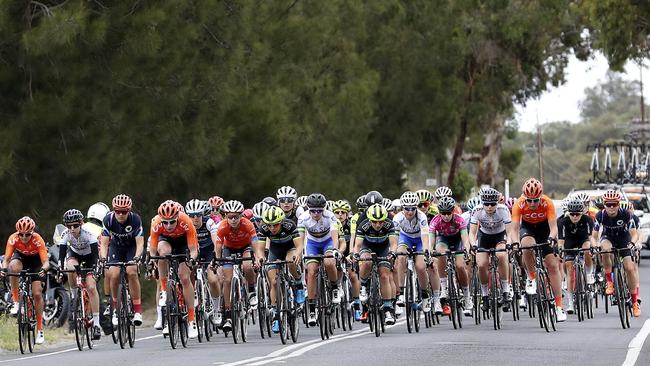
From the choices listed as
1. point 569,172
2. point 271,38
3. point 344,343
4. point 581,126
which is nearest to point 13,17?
point 344,343

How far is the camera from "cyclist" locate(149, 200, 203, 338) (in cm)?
2039

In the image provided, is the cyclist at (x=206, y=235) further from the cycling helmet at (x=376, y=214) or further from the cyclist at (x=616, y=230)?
the cyclist at (x=616, y=230)

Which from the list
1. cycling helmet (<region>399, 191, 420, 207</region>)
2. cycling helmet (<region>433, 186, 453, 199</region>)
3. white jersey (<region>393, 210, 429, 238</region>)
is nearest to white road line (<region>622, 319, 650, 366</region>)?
white jersey (<region>393, 210, 429, 238</region>)

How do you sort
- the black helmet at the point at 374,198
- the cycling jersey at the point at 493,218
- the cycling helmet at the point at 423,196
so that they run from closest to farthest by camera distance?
the cycling jersey at the point at 493,218 → the black helmet at the point at 374,198 → the cycling helmet at the point at 423,196

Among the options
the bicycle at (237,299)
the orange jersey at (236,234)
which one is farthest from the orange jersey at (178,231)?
the orange jersey at (236,234)

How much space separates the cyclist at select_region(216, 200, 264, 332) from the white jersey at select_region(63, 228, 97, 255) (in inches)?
67.1

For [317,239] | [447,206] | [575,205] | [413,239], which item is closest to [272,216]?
[317,239]

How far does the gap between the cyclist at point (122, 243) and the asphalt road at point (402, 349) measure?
27.4 inches

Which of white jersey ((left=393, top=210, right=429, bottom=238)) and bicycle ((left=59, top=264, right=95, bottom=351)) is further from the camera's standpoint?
white jersey ((left=393, top=210, right=429, bottom=238))

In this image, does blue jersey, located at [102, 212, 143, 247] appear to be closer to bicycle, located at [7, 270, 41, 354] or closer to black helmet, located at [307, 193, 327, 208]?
bicycle, located at [7, 270, 41, 354]

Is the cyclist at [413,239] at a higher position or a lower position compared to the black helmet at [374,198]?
lower

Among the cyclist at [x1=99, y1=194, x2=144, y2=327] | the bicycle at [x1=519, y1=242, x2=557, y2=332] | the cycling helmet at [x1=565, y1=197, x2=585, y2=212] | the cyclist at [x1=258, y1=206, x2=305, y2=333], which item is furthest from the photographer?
the cycling helmet at [x1=565, y1=197, x2=585, y2=212]

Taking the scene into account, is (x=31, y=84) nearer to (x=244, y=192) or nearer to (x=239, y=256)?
(x=239, y=256)

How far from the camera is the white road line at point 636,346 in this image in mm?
17281
